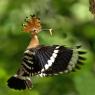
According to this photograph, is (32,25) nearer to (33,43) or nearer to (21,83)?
(33,43)

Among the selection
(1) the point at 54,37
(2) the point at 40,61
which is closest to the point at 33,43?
(2) the point at 40,61

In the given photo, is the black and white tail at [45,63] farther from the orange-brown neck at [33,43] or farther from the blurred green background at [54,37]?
the blurred green background at [54,37]

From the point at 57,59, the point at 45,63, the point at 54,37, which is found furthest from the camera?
the point at 54,37

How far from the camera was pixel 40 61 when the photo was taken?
196 cm

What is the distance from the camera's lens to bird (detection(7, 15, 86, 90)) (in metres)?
1.94

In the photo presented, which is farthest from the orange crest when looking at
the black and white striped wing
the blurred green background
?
the blurred green background

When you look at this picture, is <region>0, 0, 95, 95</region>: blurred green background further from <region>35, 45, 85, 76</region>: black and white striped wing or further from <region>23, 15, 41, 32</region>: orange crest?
<region>35, 45, 85, 76</region>: black and white striped wing

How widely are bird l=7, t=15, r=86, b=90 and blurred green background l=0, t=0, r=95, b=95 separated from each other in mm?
613

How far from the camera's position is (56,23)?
117 inches

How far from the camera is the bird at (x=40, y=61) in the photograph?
1.94m

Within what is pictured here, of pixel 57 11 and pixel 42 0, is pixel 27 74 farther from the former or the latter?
pixel 57 11

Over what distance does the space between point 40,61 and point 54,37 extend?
3.29 feet

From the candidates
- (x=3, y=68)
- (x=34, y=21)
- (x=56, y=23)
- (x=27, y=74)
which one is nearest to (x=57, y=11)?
(x=56, y=23)

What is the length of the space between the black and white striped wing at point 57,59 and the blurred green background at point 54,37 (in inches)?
25.6
